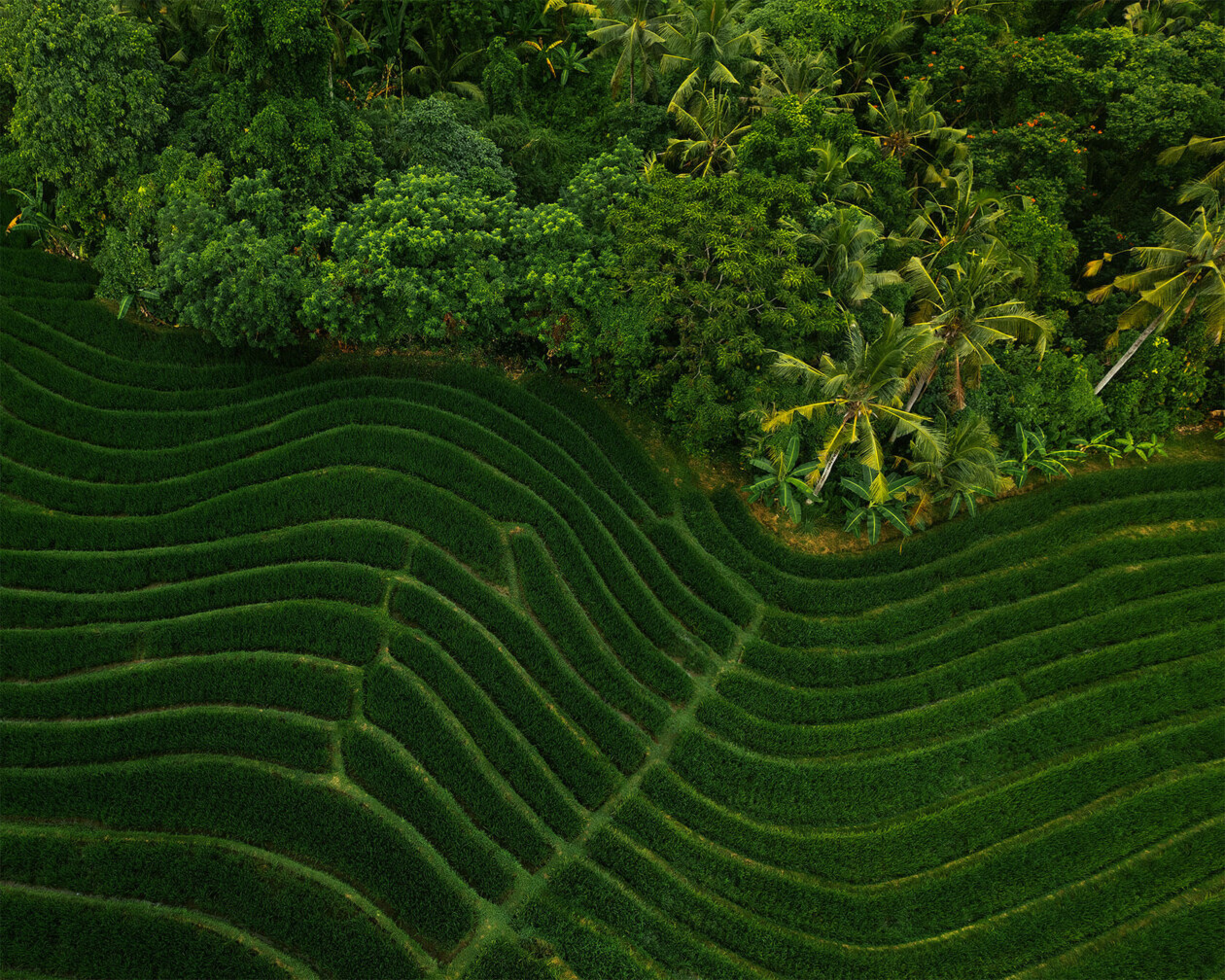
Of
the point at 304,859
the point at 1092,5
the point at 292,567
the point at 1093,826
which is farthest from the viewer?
the point at 1092,5

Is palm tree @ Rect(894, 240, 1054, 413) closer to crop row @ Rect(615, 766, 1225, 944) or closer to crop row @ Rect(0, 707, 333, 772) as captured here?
crop row @ Rect(615, 766, 1225, 944)

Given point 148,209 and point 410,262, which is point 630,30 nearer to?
point 410,262

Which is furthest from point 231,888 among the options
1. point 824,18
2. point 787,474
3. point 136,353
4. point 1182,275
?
point 824,18

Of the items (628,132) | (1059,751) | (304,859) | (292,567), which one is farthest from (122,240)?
(1059,751)

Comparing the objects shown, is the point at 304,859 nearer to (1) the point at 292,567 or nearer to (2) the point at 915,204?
(1) the point at 292,567

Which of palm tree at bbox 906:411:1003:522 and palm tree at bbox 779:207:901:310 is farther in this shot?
palm tree at bbox 906:411:1003:522

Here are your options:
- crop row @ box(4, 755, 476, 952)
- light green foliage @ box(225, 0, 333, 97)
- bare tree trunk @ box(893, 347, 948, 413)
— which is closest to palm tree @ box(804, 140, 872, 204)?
bare tree trunk @ box(893, 347, 948, 413)

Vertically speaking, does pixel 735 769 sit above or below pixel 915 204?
below
